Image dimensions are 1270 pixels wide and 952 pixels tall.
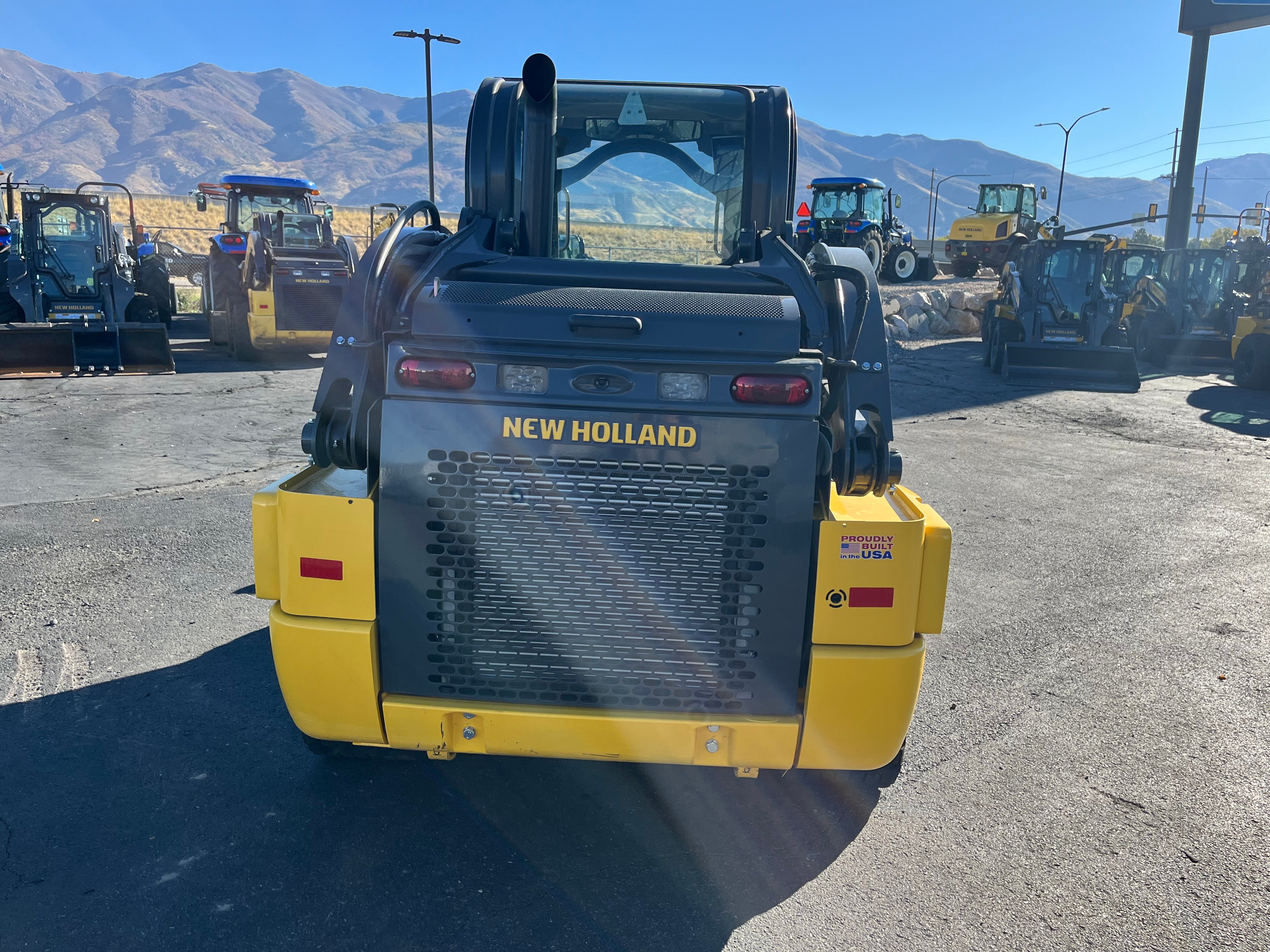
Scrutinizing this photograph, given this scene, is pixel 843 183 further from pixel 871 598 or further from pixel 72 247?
pixel 871 598

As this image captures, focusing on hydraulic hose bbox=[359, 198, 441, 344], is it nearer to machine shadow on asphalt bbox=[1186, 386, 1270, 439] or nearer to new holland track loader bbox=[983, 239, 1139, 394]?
machine shadow on asphalt bbox=[1186, 386, 1270, 439]

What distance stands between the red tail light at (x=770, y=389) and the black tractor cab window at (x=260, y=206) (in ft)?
57.0

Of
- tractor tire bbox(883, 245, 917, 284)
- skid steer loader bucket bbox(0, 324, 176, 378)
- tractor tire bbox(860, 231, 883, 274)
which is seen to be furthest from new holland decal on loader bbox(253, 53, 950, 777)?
tractor tire bbox(883, 245, 917, 284)

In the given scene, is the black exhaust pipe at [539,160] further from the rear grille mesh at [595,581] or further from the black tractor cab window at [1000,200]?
the black tractor cab window at [1000,200]

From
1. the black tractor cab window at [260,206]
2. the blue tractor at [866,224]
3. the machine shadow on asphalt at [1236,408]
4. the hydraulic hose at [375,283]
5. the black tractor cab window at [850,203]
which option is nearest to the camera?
the hydraulic hose at [375,283]

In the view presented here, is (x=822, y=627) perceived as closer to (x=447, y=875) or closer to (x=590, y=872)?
(x=590, y=872)

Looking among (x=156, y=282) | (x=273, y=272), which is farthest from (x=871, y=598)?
(x=156, y=282)

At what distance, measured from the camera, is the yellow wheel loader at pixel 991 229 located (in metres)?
31.8

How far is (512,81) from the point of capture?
4.20m

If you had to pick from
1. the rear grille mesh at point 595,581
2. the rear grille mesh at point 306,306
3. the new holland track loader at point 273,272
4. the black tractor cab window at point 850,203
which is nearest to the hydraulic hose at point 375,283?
the rear grille mesh at point 595,581

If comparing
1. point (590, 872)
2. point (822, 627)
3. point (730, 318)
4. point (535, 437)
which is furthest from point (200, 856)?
point (730, 318)

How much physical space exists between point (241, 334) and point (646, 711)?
14934 millimetres

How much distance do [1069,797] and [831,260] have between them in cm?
233

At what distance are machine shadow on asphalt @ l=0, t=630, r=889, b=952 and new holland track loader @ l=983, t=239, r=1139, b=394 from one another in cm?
1561
